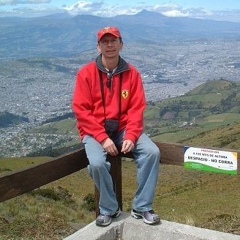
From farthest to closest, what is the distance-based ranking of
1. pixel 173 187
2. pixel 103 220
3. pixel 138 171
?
1. pixel 173 187
2. pixel 103 220
3. pixel 138 171

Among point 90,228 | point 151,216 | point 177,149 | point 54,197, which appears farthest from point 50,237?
point 54,197

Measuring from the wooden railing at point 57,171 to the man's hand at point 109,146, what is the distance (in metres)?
0.35

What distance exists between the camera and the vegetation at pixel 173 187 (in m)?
6.29

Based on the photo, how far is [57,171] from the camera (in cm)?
436

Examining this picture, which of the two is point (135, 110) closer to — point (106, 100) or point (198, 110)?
point (106, 100)

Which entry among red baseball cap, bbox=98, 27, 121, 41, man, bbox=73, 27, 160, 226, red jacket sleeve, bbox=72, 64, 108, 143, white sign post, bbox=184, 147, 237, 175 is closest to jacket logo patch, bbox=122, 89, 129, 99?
man, bbox=73, 27, 160, 226

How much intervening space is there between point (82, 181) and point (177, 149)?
36.4m

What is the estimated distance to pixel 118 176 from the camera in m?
4.72

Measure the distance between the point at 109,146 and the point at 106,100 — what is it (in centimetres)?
48

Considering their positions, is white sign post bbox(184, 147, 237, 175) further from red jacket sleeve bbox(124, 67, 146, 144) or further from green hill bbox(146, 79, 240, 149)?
green hill bbox(146, 79, 240, 149)

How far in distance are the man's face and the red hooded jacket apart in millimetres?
130

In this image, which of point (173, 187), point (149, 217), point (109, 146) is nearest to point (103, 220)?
point (149, 217)

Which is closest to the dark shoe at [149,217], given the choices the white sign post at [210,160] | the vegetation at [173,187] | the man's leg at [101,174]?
the man's leg at [101,174]

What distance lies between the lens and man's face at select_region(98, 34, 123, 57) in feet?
14.2
